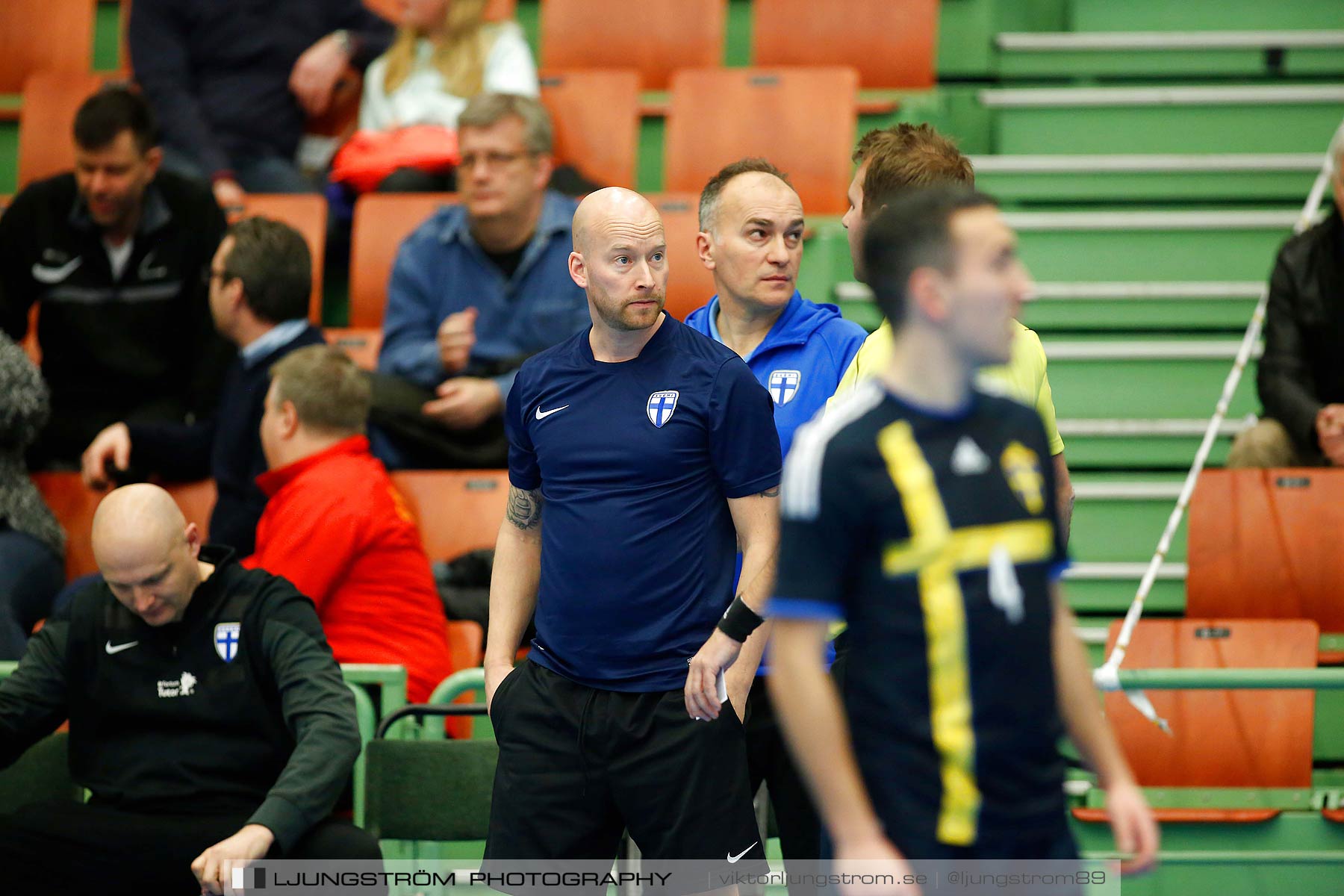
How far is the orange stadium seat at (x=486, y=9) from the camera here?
21.2ft

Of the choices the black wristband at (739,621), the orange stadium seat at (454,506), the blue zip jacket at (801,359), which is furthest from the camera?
the orange stadium seat at (454,506)

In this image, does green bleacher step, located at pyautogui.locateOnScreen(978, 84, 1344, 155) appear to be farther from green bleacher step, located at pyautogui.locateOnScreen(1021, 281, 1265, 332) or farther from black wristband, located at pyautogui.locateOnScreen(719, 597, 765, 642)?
black wristband, located at pyautogui.locateOnScreen(719, 597, 765, 642)

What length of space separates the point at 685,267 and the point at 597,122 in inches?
40.4

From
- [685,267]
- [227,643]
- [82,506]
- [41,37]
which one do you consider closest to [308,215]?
[82,506]

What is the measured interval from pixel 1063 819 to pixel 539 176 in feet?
10.9

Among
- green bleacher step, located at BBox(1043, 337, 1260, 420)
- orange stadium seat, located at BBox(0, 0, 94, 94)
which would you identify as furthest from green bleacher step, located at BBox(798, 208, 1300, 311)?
orange stadium seat, located at BBox(0, 0, 94, 94)

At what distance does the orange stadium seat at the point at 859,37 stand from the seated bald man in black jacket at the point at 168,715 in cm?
359

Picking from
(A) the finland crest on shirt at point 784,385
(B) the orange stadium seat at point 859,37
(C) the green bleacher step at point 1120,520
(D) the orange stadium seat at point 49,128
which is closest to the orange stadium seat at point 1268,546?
(C) the green bleacher step at point 1120,520

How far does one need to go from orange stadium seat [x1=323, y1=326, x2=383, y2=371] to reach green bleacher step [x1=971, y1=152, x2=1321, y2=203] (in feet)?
7.79

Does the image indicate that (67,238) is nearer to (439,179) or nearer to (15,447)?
(15,447)

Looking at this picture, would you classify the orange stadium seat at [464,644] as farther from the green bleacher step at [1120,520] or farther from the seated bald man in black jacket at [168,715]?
the green bleacher step at [1120,520]

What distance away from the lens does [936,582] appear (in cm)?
192

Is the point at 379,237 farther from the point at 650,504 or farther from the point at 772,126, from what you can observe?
the point at 650,504

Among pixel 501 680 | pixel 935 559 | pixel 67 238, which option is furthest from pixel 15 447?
pixel 935 559
